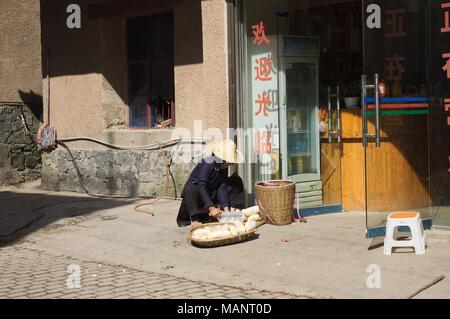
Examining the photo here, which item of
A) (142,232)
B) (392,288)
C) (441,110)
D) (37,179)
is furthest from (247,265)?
(37,179)

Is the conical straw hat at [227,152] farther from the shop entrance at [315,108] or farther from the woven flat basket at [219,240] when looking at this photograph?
the woven flat basket at [219,240]

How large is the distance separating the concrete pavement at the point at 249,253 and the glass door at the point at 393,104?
0.54m

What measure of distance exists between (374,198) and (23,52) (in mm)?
9780

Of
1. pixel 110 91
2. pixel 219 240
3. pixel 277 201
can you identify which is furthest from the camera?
pixel 110 91

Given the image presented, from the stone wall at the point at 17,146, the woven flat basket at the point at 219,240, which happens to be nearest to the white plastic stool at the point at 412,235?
the woven flat basket at the point at 219,240

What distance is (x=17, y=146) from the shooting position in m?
14.7

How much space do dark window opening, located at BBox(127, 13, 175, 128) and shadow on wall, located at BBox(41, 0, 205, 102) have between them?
0.21 m

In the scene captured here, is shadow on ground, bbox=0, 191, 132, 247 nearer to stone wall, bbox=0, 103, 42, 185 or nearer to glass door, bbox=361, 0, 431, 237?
stone wall, bbox=0, 103, 42, 185

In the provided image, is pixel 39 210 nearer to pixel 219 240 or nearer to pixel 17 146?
pixel 17 146

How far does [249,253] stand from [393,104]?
250cm

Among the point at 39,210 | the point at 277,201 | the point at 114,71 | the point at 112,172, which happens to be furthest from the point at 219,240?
the point at 114,71

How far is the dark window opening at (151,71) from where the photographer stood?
468 inches

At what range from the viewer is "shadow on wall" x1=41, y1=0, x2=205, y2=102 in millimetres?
10945
